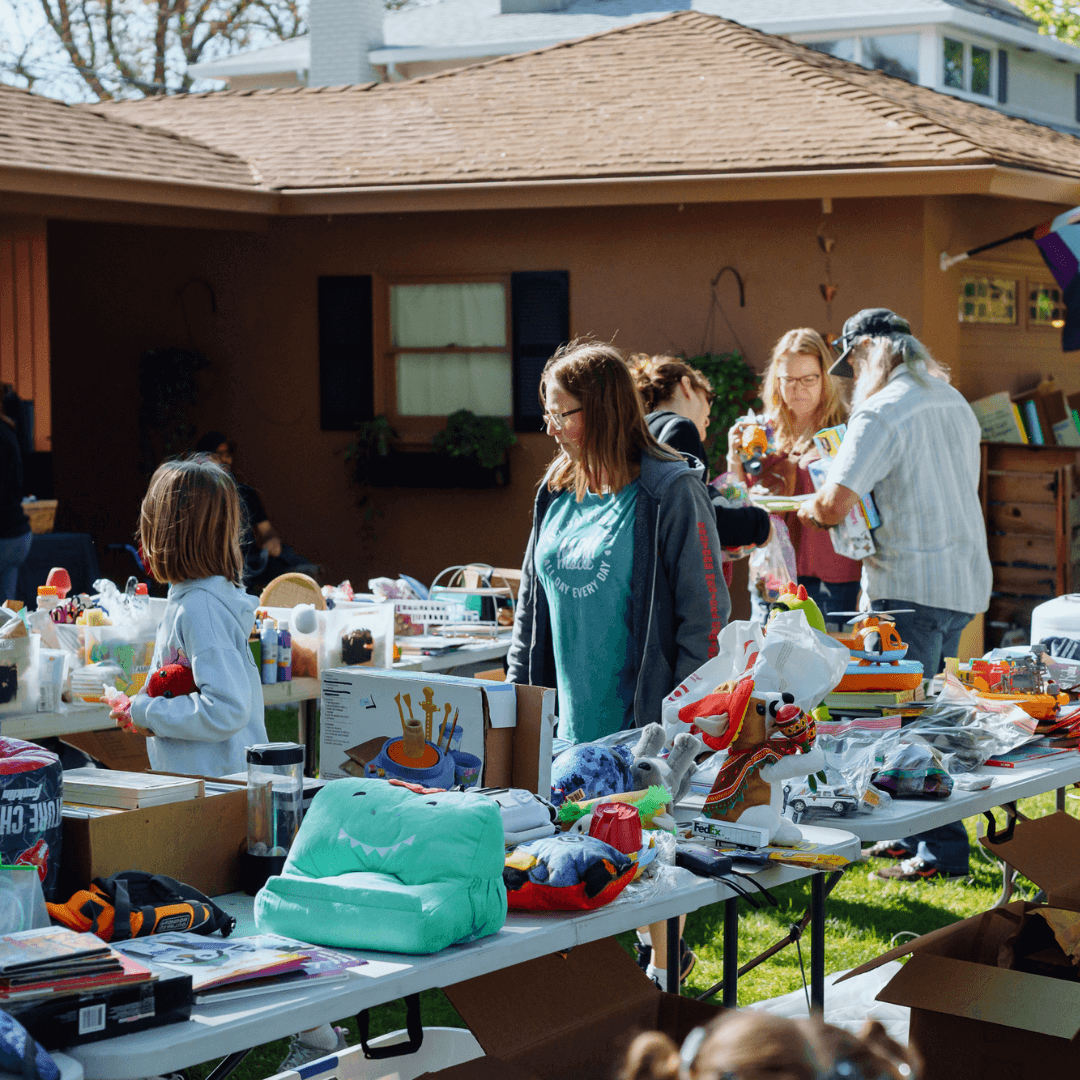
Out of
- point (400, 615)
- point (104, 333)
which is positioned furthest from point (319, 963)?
point (104, 333)

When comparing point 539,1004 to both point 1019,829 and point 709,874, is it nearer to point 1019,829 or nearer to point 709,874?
point 709,874

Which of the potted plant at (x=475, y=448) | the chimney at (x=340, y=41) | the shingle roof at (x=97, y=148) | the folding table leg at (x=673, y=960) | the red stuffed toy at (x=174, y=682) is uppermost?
the chimney at (x=340, y=41)

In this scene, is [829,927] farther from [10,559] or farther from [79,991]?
[10,559]

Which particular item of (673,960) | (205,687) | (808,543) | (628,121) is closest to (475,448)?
(628,121)

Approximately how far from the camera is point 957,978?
266cm

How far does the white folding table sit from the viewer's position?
1800 millimetres

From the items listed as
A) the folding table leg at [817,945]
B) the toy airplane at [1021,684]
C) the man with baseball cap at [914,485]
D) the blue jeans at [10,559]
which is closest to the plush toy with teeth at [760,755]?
the folding table leg at [817,945]

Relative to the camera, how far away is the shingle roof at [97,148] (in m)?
8.88

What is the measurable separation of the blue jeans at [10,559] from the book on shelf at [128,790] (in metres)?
4.92

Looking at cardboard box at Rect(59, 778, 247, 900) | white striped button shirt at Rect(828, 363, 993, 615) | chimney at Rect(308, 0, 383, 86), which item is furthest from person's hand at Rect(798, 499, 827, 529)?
chimney at Rect(308, 0, 383, 86)

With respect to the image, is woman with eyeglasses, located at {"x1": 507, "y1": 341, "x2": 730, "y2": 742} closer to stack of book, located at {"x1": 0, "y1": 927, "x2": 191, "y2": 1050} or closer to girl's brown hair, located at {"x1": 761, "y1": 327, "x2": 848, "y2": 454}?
stack of book, located at {"x1": 0, "y1": 927, "x2": 191, "y2": 1050}

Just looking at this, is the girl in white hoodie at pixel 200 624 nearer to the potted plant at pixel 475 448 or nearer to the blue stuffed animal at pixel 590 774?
the blue stuffed animal at pixel 590 774

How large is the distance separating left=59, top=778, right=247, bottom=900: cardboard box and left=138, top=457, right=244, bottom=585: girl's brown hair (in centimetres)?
98

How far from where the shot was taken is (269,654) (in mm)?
4730
